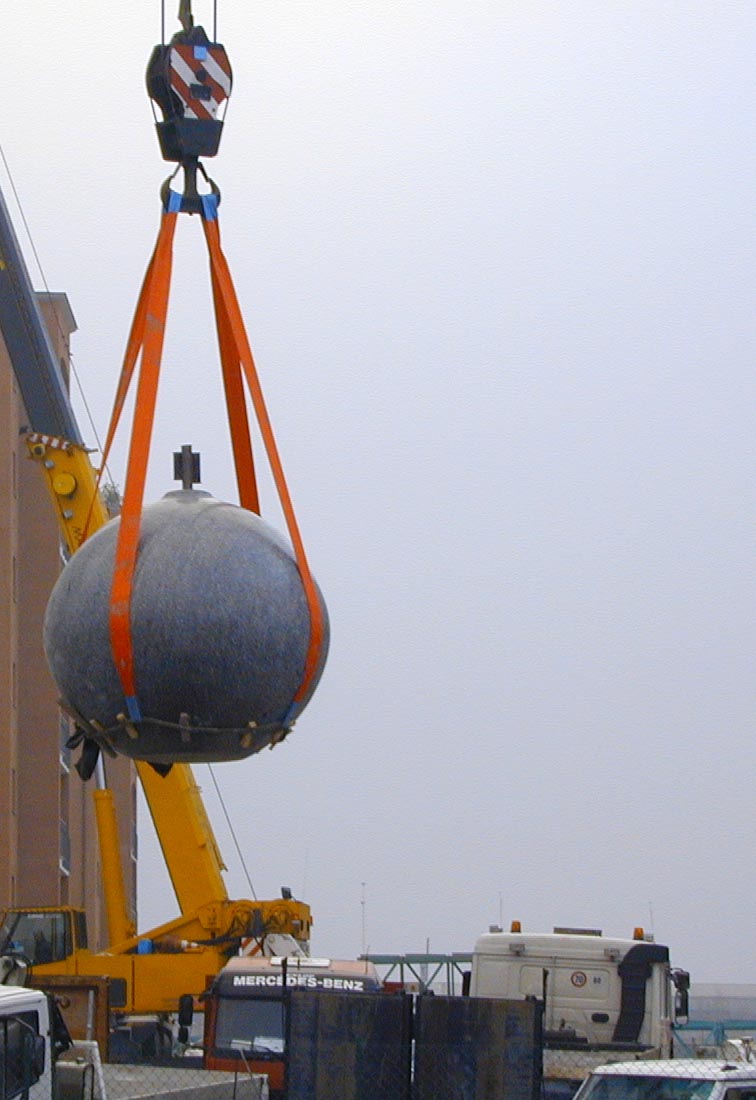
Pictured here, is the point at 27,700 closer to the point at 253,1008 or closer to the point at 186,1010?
the point at 186,1010

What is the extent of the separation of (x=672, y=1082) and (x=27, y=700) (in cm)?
3232

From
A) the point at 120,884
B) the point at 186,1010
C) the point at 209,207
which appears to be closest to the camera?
the point at 209,207

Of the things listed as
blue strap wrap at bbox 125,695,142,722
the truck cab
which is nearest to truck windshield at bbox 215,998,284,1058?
the truck cab

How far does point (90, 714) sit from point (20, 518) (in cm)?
3459

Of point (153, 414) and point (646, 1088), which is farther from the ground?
point (153, 414)

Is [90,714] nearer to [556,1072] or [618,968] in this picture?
[556,1072]

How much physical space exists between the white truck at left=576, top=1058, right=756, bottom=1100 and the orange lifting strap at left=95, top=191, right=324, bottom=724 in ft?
12.7

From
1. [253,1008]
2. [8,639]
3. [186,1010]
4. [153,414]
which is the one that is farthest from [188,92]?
[8,639]

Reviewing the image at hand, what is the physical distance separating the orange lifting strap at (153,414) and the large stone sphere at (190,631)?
0.18 feet

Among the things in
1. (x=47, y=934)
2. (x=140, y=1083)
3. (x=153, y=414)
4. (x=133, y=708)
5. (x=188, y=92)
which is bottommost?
(x=140, y=1083)

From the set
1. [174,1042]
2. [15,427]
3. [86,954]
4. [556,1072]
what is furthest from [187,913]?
[15,427]

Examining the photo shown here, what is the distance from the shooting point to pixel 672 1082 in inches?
459

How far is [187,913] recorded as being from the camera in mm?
24219

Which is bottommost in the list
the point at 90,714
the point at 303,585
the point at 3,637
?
the point at 90,714
